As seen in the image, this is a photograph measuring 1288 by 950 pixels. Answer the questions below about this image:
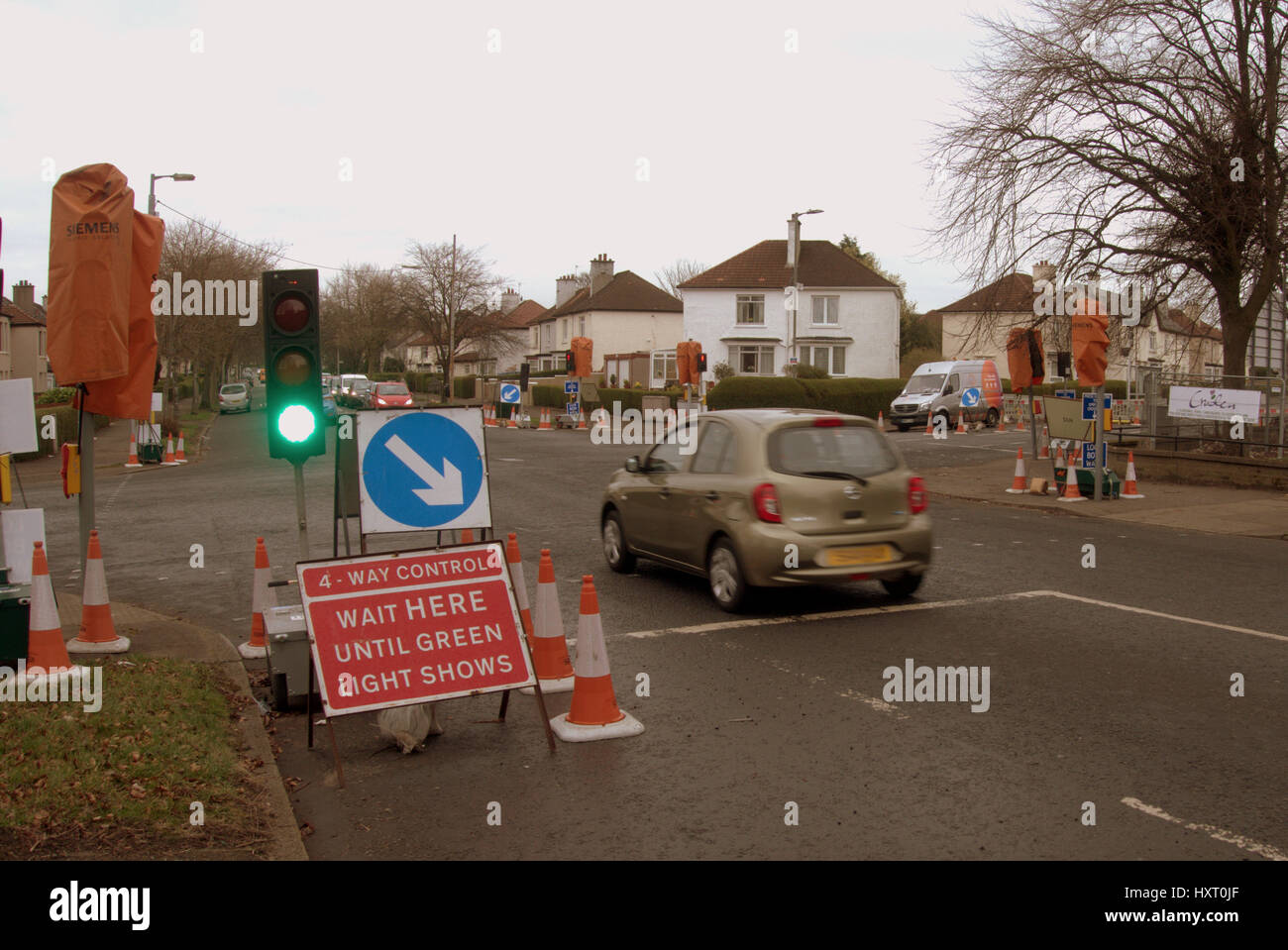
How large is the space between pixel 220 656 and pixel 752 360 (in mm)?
54091

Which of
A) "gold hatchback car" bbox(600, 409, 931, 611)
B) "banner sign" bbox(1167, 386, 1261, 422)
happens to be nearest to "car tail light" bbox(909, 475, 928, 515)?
"gold hatchback car" bbox(600, 409, 931, 611)

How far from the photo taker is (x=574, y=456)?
26984 millimetres

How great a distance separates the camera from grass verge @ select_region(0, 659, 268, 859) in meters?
4.57

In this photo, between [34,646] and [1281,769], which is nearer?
[1281,769]

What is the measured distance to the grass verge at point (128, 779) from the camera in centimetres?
457

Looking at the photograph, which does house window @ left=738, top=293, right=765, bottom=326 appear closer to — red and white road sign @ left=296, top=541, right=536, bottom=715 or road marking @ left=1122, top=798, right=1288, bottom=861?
red and white road sign @ left=296, top=541, right=536, bottom=715

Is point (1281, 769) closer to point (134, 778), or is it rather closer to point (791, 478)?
point (791, 478)

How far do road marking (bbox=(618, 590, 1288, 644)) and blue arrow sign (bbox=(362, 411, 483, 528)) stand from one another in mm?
1844

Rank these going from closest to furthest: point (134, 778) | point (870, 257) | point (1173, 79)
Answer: point (134, 778), point (1173, 79), point (870, 257)

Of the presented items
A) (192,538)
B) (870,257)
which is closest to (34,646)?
(192,538)

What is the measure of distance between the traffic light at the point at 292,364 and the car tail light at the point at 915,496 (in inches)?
189

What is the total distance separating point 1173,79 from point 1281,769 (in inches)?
729
